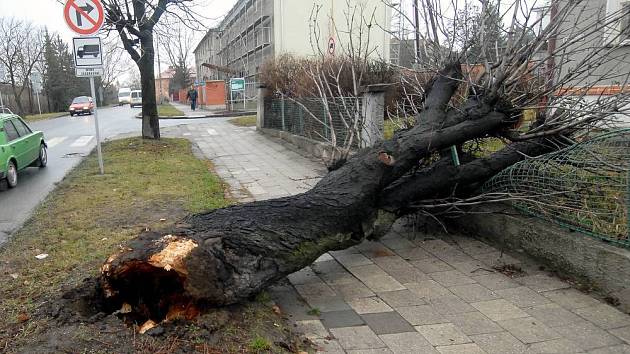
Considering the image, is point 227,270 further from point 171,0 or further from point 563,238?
point 171,0

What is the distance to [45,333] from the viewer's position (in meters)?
2.82

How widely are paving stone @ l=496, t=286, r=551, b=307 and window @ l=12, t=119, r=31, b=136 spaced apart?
1053cm

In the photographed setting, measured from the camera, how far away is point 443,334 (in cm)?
329

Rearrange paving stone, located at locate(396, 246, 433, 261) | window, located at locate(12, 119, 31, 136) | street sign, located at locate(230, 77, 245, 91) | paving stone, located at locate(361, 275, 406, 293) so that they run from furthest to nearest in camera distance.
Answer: street sign, located at locate(230, 77, 245, 91)
window, located at locate(12, 119, 31, 136)
paving stone, located at locate(396, 246, 433, 261)
paving stone, located at locate(361, 275, 406, 293)

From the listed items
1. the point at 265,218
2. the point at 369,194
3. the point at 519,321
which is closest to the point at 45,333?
the point at 265,218

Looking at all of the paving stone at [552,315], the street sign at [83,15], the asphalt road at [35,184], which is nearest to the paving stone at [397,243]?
the paving stone at [552,315]

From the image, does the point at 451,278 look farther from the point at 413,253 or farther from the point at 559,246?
the point at 559,246

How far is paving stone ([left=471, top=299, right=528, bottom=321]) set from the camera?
3.51 meters

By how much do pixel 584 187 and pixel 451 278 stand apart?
1.39m

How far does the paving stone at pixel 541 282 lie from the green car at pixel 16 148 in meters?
9.09

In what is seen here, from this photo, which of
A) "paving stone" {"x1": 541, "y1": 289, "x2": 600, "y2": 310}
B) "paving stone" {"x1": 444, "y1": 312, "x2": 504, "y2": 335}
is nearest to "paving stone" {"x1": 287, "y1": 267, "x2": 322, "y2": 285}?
"paving stone" {"x1": 444, "y1": 312, "x2": 504, "y2": 335}

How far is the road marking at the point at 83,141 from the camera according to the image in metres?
16.8

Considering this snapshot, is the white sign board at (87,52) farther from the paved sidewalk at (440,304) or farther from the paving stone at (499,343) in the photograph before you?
the paving stone at (499,343)

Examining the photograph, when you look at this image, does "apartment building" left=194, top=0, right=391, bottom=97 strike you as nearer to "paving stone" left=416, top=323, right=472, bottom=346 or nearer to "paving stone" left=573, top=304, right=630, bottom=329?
"paving stone" left=573, top=304, right=630, bottom=329
